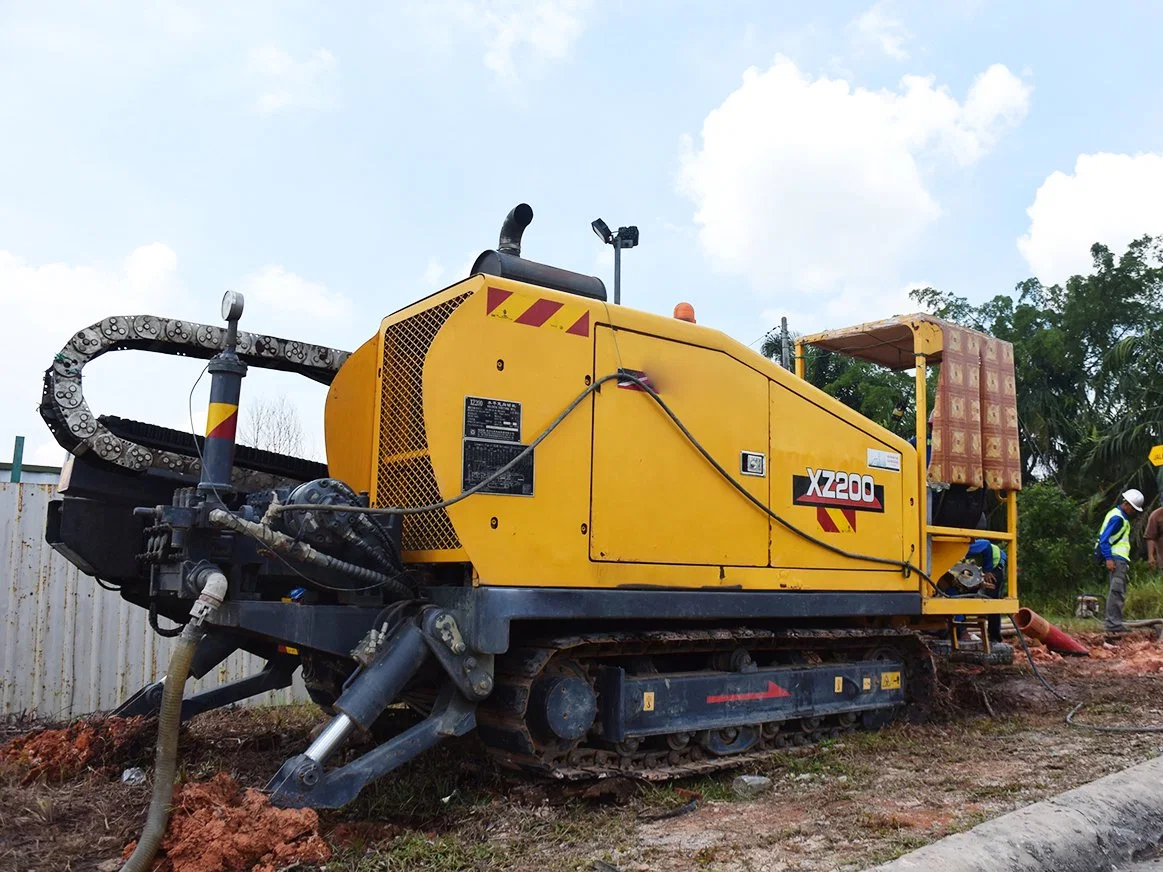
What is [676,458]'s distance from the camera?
5531 millimetres

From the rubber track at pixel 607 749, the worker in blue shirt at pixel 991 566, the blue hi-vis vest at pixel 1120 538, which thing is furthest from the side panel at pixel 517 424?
the blue hi-vis vest at pixel 1120 538

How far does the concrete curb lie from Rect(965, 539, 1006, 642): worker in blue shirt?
2.84m

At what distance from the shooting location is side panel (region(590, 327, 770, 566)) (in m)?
5.29

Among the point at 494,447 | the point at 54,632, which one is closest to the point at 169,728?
the point at 494,447

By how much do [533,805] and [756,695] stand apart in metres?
1.55

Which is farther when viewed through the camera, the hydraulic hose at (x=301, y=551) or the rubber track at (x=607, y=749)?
the rubber track at (x=607, y=749)

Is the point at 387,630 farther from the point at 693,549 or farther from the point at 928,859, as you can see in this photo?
the point at 928,859

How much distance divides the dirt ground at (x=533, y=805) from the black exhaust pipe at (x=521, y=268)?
2516 millimetres

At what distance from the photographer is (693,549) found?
18.2ft

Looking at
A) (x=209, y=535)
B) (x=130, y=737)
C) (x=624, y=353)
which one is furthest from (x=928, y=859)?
(x=130, y=737)

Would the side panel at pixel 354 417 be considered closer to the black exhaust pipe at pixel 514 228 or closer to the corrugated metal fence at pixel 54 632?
the black exhaust pipe at pixel 514 228

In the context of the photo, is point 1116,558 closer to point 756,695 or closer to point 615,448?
point 756,695

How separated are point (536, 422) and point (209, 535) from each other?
5.34 feet

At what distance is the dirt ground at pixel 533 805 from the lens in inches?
153
